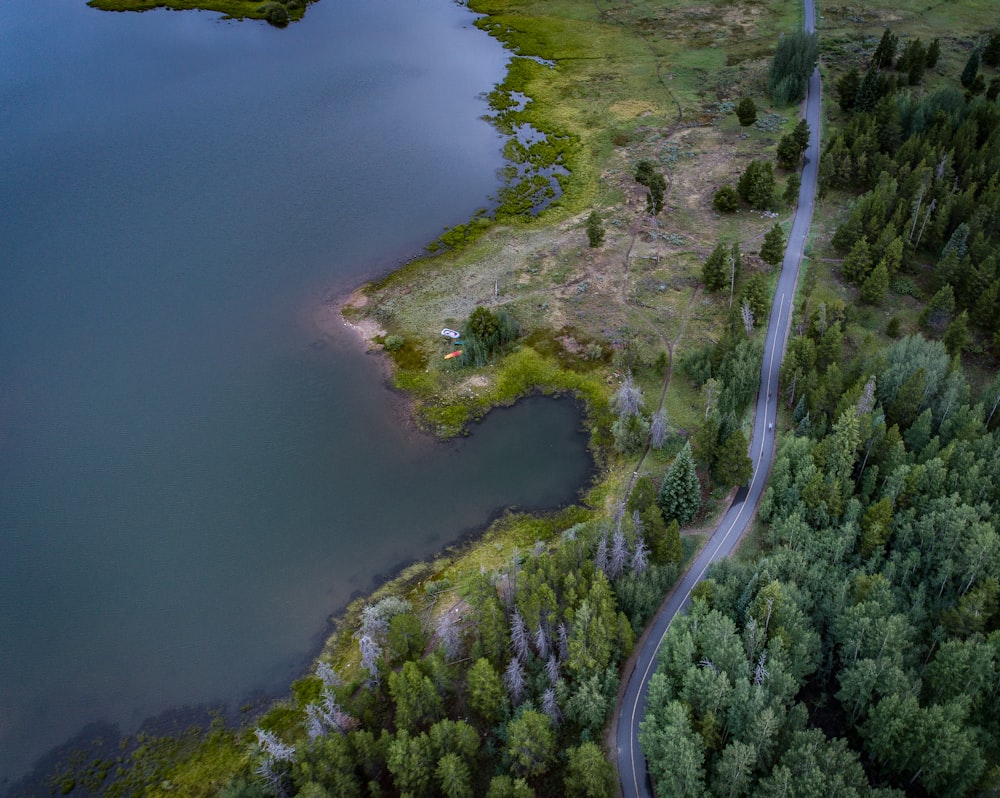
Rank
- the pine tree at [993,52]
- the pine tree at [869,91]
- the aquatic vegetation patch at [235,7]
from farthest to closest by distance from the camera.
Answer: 1. the aquatic vegetation patch at [235,7]
2. the pine tree at [993,52]
3. the pine tree at [869,91]

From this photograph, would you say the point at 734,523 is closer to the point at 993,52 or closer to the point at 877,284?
the point at 877,284

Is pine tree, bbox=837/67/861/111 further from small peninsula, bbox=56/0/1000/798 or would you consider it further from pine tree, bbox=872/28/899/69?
pine tree, bbox=872/28/899/69

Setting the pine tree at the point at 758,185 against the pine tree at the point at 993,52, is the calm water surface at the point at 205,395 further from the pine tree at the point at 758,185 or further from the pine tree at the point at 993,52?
the pine tree at the point at 993,52

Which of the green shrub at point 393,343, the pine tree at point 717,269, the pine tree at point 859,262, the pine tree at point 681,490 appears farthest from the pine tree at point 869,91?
the pine tree at point 681,490

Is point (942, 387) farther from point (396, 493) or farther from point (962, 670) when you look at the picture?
point (396, 493)

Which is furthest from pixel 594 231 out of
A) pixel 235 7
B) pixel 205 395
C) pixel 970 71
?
pixel 235 7

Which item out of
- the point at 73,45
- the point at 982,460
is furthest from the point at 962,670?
the point at 73,45
